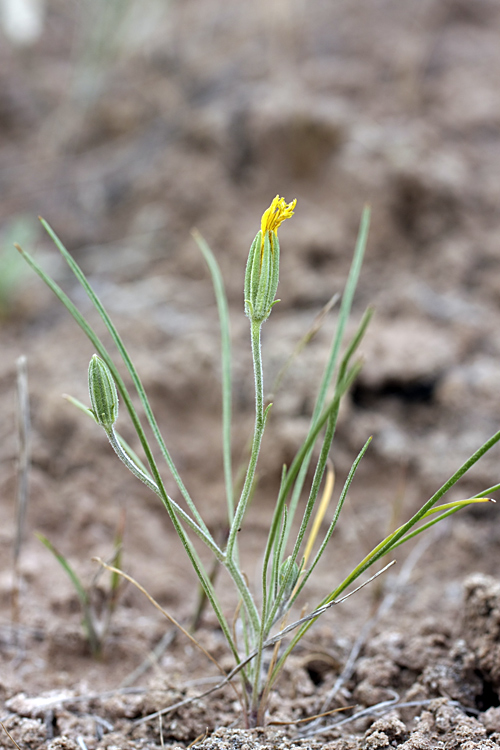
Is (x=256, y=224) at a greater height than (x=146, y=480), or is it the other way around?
(x=256, y=224)

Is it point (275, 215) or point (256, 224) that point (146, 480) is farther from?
point (256, 224)

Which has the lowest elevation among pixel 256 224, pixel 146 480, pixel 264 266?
pixel 146 480

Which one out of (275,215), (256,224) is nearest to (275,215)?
Result: (275,215)

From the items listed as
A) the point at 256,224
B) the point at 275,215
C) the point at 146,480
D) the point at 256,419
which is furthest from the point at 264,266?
the point at 256,224

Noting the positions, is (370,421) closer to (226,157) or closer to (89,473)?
(89,473)

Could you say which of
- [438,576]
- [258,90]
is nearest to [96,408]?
[438,576]

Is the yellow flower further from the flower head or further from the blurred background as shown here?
the blurred background

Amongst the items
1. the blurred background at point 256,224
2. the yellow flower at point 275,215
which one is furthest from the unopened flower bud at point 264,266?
the blurred background at point 256,224

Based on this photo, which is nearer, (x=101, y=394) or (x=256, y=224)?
(x=101, y=394)
